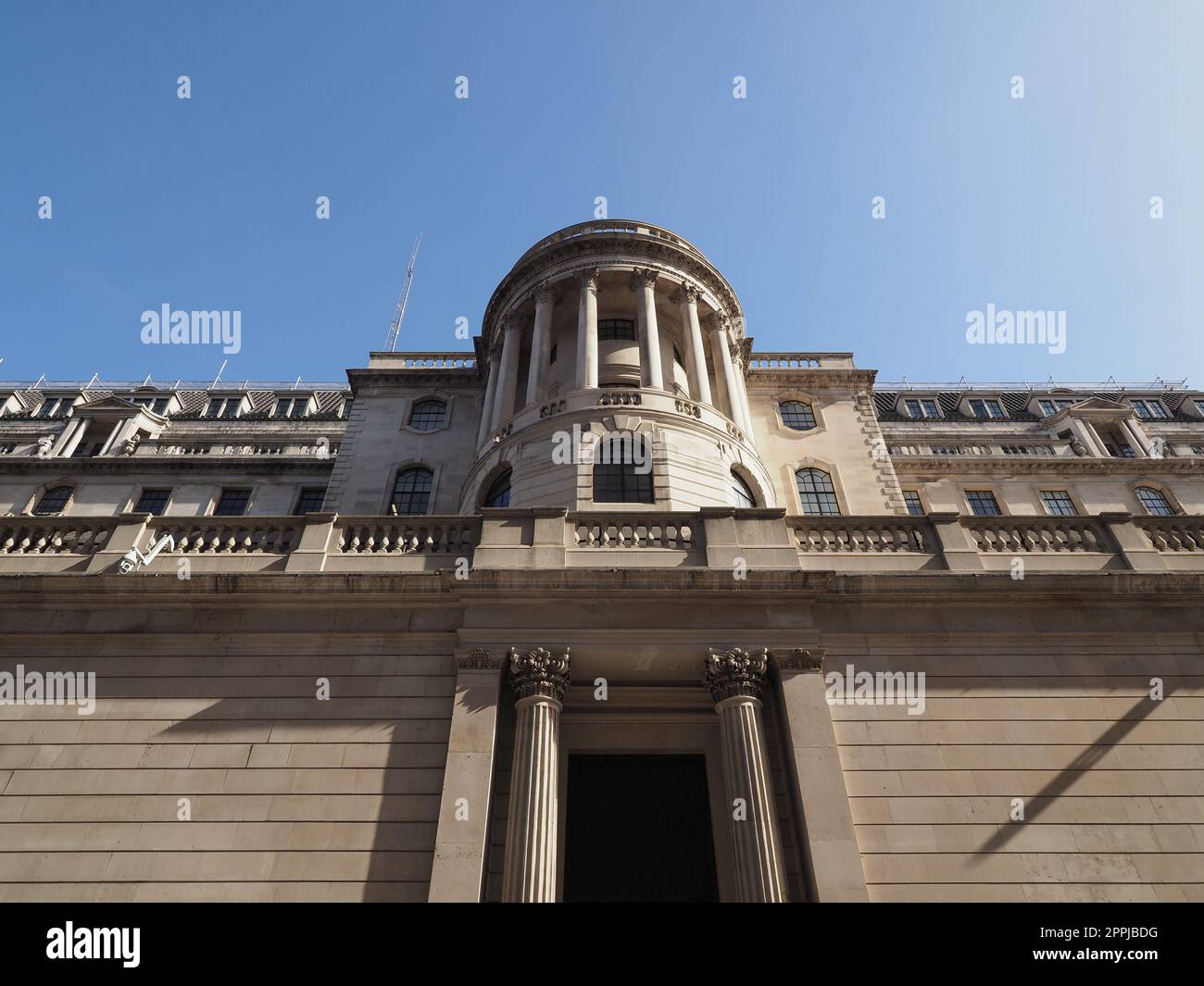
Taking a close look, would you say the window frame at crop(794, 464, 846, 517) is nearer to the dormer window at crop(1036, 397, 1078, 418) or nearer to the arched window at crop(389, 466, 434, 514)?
the arched window at crop(389, 466, 434, 514)

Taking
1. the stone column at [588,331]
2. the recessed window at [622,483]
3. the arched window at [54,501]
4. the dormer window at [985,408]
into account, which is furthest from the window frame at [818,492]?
the arched window at [54,501]

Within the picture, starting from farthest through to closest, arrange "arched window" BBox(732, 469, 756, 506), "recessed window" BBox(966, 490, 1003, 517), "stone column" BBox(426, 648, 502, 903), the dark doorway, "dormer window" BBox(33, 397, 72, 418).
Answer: "dormer window" BBox(33, 397, 72, 418) < "recessed window" BBox(966, 490, 1003, 517) < "arched window" BBox(732, 469, 756, 506) < the dark doorway < "stone column" BBox(426, 648, 502, 903)

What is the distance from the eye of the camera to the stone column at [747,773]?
9.77 m

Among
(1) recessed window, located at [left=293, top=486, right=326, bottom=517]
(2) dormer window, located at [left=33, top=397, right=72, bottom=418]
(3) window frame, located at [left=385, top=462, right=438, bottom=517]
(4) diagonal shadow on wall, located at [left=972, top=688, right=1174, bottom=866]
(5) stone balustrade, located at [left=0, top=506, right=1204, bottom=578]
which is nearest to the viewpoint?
(4) diagonal shadow on wall, located at [left=972, top=688, right=1174, bottom=866]

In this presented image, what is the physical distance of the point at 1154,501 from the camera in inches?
1240

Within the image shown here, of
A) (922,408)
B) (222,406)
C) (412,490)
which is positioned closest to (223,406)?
(222,406)

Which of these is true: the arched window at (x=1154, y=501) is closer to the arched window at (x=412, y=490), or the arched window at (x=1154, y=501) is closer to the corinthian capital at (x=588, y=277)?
the corinthian capital at (x=588, y=277)

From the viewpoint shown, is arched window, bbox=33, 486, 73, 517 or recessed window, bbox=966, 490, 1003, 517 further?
recessed window, bbox=966, 490, 1003, 517

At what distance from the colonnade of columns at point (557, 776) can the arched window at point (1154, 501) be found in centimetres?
2939

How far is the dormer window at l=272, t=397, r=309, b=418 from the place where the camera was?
1837 inches

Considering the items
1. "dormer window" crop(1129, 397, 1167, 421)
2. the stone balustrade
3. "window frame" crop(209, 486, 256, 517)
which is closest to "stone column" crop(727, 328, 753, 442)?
the stone balustrade

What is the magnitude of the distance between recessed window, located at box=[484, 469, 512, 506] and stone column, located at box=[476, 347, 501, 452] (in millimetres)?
2064

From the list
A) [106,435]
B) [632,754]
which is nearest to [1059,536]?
[632,754]
